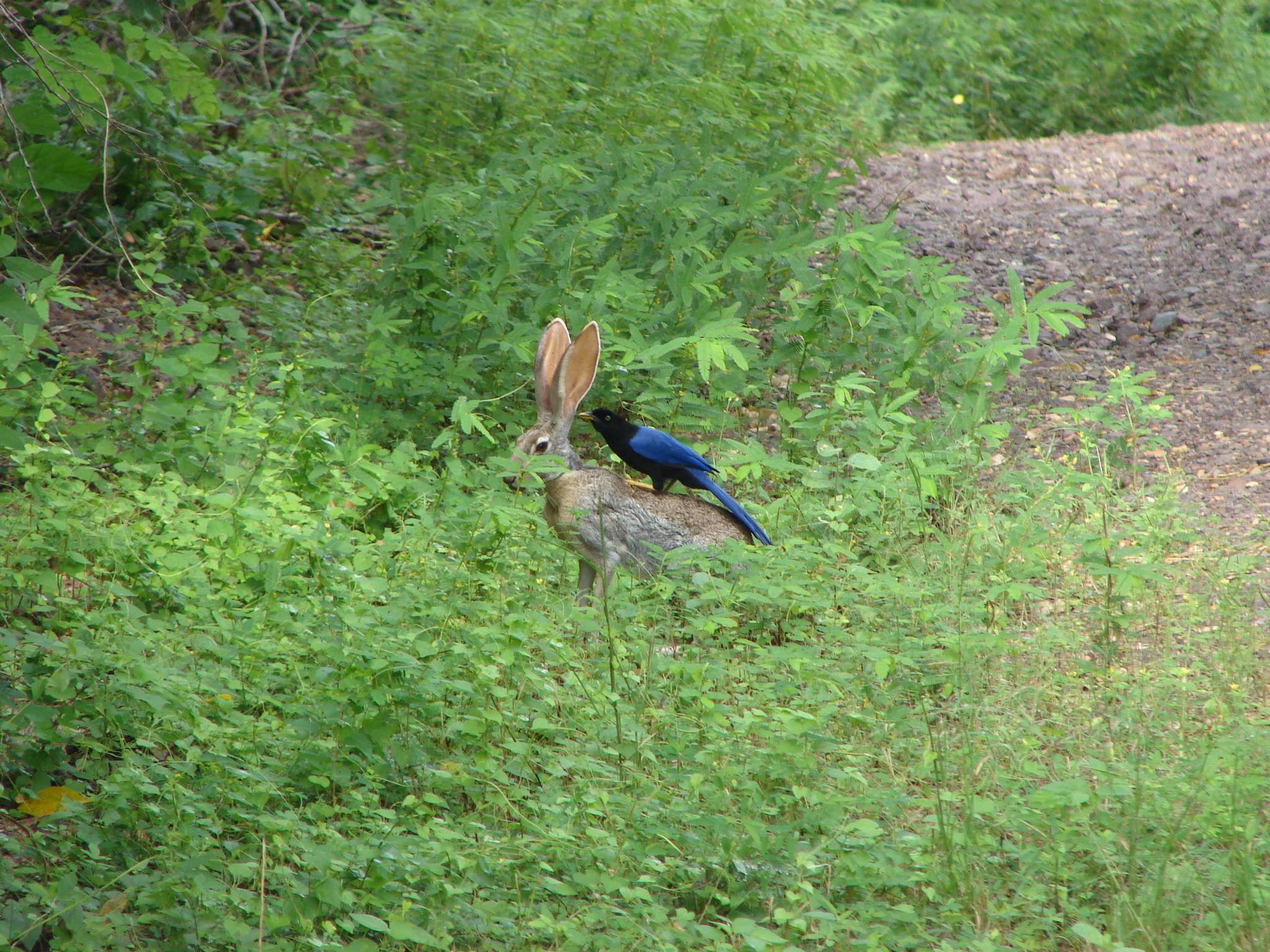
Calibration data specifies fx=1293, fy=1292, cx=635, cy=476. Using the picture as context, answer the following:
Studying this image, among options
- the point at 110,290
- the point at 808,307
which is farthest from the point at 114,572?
the point at 110,290

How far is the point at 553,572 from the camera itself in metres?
5.02

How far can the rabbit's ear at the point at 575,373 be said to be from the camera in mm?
4961

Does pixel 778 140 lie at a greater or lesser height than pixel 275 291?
greater

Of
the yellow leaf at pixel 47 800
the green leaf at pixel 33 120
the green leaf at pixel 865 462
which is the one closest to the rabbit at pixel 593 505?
the green leaf at pixel 865 462

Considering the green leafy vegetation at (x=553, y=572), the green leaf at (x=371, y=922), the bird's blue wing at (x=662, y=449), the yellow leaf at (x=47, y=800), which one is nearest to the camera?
the green leaf at (x=371, y=922)

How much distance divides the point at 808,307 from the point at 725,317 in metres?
0.54

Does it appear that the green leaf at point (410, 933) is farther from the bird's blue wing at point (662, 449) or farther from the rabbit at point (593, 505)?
the bird's blue wing at point (662, 449)

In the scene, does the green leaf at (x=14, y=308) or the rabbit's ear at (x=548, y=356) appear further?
the rabbit's ear at (x=548, y=356)

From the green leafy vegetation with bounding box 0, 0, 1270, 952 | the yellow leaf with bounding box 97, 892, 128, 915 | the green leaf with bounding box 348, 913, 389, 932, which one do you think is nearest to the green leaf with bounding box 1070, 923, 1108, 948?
the green leafy vegetation with bounding box 0, 0, 1270, 952

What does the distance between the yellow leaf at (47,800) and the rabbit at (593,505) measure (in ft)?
5.94

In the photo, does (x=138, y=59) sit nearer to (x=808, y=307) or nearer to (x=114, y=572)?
(x=114, y=572)

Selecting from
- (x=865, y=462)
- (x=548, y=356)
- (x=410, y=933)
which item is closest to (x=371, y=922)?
(x=410, y=933)

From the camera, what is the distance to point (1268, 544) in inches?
201

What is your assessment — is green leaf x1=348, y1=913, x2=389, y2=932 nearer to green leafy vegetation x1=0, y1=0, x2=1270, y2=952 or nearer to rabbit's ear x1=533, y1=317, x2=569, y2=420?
Answer: green leafy vegetation x1=0, y1=0, x2=1270, y2=952
